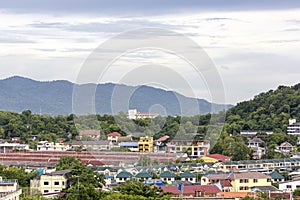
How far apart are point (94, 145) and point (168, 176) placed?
13.4 metres

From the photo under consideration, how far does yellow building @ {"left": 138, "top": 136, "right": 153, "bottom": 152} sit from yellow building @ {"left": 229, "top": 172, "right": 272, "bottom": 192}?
13.4 m

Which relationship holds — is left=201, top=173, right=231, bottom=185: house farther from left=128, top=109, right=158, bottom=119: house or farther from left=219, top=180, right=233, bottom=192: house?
left=128, top=109, right=158, bottom=119: house

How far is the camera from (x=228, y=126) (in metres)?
47.2

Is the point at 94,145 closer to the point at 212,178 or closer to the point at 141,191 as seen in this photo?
the point at 212,178

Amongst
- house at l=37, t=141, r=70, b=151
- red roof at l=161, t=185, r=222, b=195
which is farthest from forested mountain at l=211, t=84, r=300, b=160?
red roof at l=161, t=185, r=222, b=195

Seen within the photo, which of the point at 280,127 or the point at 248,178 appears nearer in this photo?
the point at 248,178

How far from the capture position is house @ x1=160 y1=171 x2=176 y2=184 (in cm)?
2722

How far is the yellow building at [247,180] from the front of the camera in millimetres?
25344

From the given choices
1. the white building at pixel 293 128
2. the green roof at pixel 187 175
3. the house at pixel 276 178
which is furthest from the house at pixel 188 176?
the white building at pixel 293 128

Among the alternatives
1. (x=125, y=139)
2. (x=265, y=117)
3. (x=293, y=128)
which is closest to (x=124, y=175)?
(x=125, y=139)

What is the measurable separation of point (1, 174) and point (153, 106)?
19902 millimetres

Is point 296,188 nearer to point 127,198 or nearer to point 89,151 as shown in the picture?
point 127,198

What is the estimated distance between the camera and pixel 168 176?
27.6 m

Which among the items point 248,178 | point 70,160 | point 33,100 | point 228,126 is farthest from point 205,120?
point 33,100
